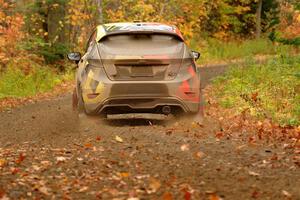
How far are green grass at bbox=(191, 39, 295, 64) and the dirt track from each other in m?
21.1

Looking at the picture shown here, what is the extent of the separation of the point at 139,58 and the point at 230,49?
23903mm

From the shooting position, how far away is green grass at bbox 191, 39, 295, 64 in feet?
104

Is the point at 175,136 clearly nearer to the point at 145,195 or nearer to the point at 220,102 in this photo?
the point at 145,195

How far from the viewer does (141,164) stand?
6961 mm

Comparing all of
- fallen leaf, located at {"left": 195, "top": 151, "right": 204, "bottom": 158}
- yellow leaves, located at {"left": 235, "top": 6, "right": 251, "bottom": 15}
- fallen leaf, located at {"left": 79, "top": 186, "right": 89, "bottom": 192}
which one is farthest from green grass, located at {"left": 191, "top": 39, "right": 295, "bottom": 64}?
fallen leaf, located at {"left": 79, "top": 186, "right": 89, "bottom": 192}

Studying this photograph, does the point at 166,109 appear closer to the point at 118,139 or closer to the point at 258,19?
the point at 118,139

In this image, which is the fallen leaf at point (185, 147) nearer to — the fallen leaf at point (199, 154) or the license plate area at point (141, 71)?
the fallen leaf at point (199, 154)

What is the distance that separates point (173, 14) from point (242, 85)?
16.4m

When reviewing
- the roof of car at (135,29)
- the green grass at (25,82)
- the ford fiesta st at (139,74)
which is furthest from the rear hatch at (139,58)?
the green grass at (25,82)

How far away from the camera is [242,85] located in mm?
15445

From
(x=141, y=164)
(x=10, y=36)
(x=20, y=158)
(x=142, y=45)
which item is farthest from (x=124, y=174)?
(x=10, y=36)

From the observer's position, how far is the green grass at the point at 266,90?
11.9m

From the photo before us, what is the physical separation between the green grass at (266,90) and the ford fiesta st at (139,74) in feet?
7.96

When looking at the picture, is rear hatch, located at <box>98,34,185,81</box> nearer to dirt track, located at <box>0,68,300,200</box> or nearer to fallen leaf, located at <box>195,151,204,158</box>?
dirt track, located at <box>0,68,300,200</box>
